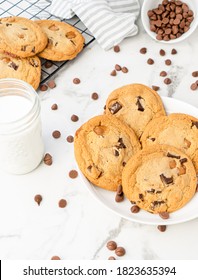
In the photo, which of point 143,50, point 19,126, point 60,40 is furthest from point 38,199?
point 143,50

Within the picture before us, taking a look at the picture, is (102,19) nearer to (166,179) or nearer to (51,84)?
(51,84)

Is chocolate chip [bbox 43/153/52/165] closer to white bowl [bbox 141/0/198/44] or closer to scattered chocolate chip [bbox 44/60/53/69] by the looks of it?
scattered chocolate chip [bbox 44/60/53/69]

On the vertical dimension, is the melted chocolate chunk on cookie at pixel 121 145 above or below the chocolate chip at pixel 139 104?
below

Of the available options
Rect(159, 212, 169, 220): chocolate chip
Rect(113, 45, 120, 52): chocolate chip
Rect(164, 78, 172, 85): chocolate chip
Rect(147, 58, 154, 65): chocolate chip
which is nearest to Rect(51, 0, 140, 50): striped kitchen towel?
Rect(113, 45, 120, 52): chocolate chip

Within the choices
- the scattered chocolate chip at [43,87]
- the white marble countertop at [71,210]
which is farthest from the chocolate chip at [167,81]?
the scattered chocolate chip at [43,87]

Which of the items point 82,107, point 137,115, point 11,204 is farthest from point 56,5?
point 11,204

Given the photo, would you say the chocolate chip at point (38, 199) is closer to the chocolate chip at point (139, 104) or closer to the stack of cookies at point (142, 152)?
the stack of cookies at point (142, 152)

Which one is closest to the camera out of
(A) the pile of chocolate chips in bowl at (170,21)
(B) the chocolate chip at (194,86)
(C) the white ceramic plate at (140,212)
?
(C) the white ceramic plate at (140,212)
